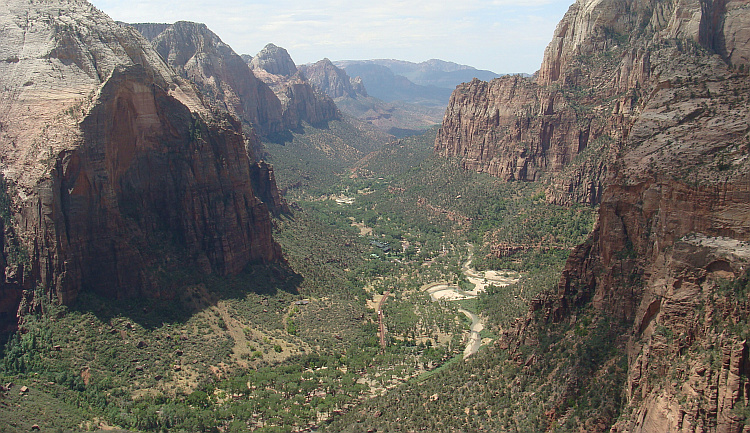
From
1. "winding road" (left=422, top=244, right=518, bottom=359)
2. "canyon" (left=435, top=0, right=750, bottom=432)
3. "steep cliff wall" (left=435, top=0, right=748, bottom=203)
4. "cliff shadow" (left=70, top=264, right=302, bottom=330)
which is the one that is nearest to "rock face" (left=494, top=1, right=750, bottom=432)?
"canyon" (left=435, top=0, right=750, bottom=432)

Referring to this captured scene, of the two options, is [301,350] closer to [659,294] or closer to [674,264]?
[659,294]

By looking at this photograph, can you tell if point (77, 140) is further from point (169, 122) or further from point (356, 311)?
point (356, 311)

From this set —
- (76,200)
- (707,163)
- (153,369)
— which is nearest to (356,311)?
(153,369)

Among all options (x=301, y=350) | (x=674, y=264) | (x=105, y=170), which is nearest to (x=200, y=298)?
(x=301, y=350)

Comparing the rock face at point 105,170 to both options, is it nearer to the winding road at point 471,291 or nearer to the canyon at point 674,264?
the winding road at point 471,291

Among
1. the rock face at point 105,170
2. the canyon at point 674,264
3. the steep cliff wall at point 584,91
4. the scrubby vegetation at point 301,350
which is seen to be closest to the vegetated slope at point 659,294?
the canyon at point 674,264

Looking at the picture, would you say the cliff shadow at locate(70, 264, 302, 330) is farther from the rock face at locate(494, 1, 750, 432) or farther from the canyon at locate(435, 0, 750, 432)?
the rock face at locate(494, 1, 750, 432)
